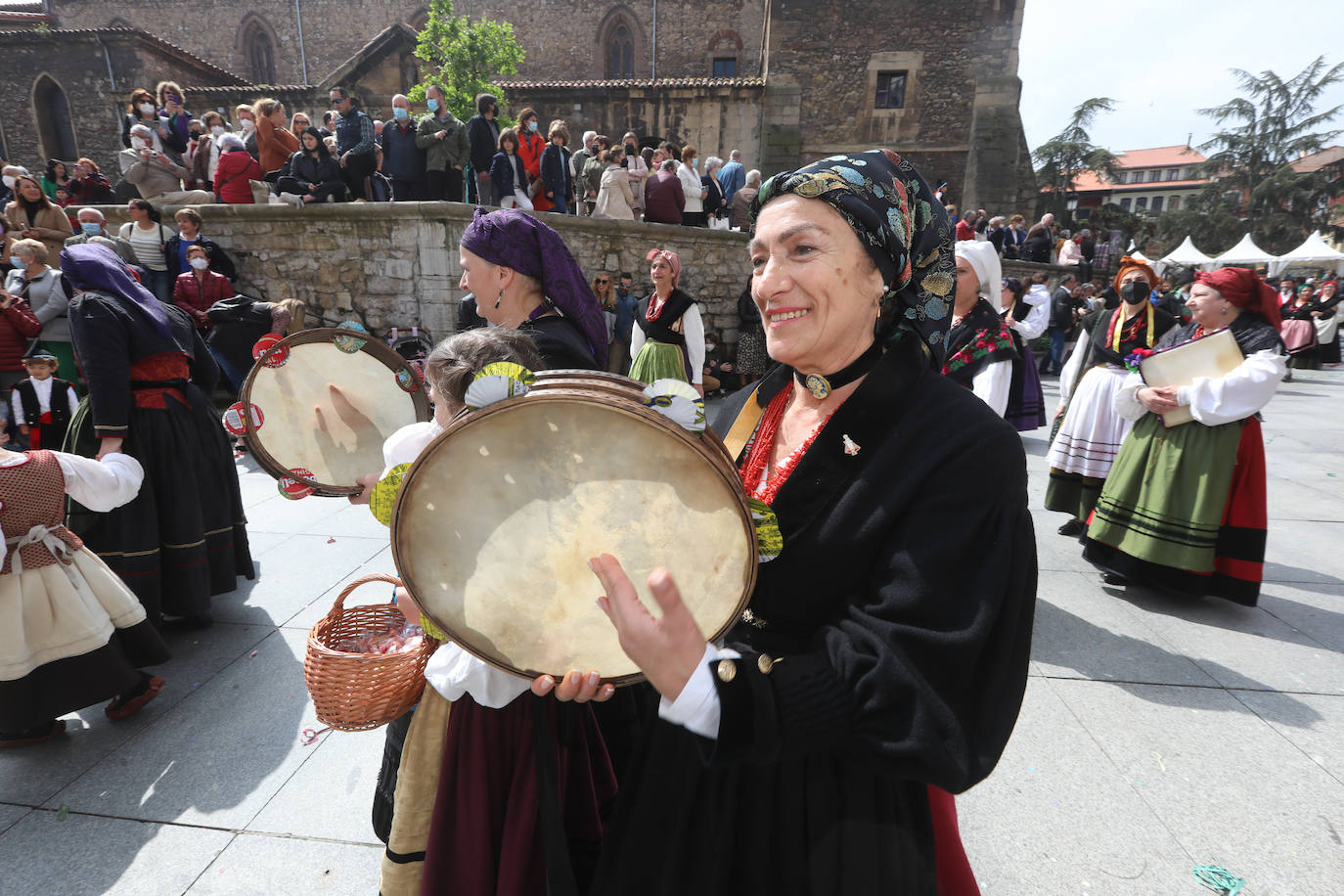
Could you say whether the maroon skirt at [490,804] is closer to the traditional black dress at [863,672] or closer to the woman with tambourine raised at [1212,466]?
the traditional black dress at [863,672]

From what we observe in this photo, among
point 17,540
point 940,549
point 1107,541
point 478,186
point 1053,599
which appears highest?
point 478,186

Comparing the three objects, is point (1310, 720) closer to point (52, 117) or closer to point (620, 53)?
point (620, 53)

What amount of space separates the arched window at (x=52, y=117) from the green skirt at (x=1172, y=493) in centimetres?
2922

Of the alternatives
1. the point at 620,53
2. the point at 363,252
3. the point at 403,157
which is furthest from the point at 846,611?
the point at 620,53

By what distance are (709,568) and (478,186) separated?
377 inches

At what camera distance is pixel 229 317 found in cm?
514

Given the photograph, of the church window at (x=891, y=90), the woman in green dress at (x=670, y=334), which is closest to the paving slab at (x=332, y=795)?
the woman in green dress at (x=670, y=334)

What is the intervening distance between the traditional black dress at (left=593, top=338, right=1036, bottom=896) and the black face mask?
13.6 feet

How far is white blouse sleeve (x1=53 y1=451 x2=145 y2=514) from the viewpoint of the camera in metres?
2.54

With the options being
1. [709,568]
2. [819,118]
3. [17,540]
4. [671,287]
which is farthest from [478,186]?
[819,118]

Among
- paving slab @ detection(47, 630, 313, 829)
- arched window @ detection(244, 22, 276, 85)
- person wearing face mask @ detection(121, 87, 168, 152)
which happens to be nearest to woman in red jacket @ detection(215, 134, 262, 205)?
person wearing face mask @ detection(121, 87, 168, 152)

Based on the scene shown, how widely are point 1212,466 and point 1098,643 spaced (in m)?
1.32

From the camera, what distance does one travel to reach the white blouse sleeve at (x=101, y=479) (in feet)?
8.34

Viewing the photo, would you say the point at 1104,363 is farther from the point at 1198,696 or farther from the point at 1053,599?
the point at 1198,696
